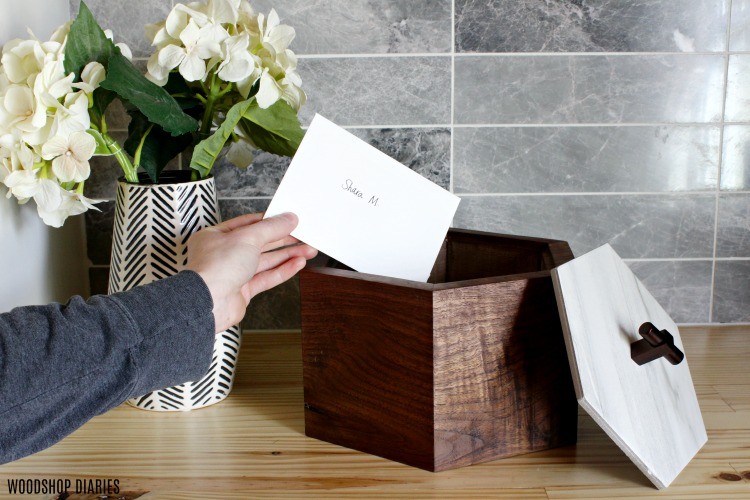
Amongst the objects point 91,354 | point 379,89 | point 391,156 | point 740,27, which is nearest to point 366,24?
point 379,89

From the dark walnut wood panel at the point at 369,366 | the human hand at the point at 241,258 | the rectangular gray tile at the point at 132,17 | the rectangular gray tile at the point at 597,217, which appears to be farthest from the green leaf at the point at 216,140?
the rectangular gray tile at the point at 597,217

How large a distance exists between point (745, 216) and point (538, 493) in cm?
67

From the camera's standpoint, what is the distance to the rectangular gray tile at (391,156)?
1.18 metres

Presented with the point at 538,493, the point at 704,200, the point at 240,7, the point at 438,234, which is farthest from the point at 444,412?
the point at 704,200

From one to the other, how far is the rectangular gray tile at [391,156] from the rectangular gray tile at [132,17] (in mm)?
209

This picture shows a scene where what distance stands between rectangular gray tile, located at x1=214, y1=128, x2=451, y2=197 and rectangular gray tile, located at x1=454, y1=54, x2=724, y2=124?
5 cm

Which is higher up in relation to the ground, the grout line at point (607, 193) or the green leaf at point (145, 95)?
the green leaf at point (145, 95)

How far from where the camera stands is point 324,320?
846 millimetres

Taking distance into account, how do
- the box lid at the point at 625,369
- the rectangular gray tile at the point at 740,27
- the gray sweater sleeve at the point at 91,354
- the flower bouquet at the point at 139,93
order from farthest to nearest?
1. the rectangular gray tile at the point at 740,27
2. the flower bouquet at the point at 139,93
3. the box lid at the point at 625,369
4. the gray sweater sleeve at the point at 91,354

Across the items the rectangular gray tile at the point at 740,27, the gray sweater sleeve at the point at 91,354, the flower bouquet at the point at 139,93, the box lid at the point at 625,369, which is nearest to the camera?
the gray sweater sleeve at the point at 91,354

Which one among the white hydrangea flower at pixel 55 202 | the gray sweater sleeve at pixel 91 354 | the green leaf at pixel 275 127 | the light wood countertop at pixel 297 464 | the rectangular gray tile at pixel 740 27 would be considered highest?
the rectangular gray tile at pixel 740 27

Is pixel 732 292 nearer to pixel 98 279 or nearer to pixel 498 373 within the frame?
pixel 498 373

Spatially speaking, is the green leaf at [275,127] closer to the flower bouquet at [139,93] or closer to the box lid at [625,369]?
the flower bouquet at [139,93]

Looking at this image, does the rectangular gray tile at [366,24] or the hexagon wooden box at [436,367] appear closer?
the hexagon wooden box at [436,367]
